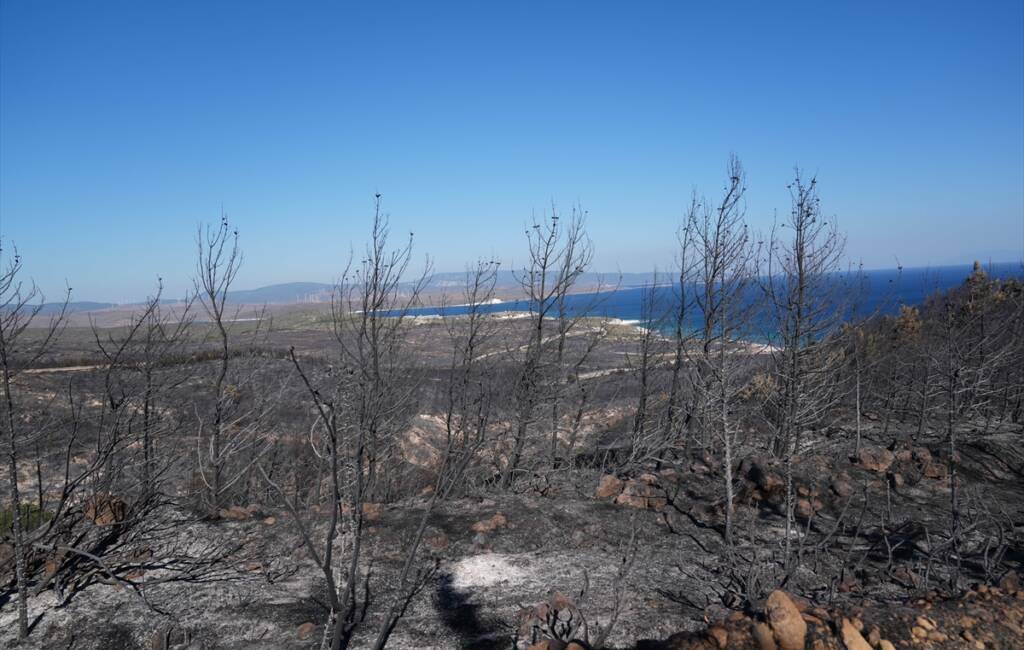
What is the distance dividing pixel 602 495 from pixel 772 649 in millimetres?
5500

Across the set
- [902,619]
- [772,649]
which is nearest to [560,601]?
[772,649]

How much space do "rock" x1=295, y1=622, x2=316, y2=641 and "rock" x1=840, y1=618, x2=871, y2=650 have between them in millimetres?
4838

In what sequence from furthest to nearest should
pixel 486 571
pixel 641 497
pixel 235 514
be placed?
pixel 641 497 < pixel 235 514 < pixel 486 571

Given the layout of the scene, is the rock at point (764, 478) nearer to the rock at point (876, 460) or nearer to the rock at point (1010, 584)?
the rock at point (876, 460)

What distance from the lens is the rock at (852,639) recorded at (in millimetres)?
4625

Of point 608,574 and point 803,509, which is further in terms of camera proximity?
point 803,509

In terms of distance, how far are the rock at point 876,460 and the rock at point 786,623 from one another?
8292mm

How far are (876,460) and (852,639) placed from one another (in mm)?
8296

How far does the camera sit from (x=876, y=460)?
11609 millimetres

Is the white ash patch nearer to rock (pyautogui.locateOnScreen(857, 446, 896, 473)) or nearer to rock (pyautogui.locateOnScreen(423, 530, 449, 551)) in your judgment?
rock (pyautogui.locateOnScreen(423, 530, 449, 551))

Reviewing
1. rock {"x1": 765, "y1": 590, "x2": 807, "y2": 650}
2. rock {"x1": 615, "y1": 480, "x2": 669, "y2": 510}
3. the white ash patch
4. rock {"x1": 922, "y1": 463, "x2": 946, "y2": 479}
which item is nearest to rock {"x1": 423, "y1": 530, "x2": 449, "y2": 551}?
the white ash patch

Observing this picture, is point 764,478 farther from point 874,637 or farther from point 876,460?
point 874,637

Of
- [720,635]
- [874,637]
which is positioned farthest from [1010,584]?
[720,635]

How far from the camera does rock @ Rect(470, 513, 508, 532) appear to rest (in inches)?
338
